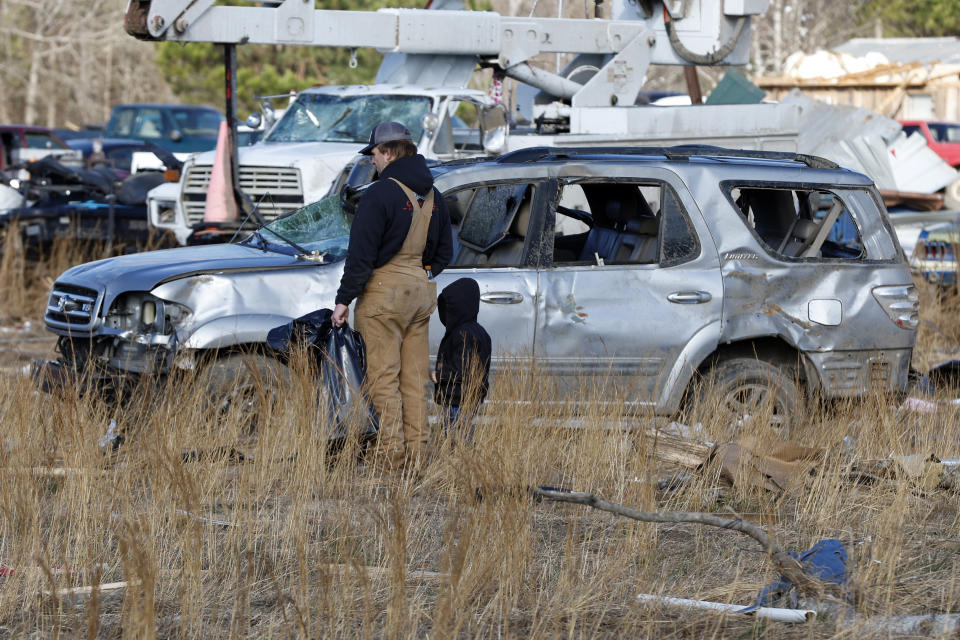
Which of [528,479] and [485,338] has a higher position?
[485,338]

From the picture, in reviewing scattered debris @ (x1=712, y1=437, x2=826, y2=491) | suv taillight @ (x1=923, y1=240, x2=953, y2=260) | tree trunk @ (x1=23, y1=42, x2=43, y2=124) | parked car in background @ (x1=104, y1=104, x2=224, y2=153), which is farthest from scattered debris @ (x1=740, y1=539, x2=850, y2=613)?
tree trunk @ (x1=23, y1=42, x2=43, y2=124)

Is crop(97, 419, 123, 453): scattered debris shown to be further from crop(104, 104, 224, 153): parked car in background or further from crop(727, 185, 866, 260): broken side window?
crop(104, 104, 224, 153): parked car in background

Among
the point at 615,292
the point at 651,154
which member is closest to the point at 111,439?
the point at 615,292

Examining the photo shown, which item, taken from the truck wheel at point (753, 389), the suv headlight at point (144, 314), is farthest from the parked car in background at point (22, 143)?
the truck wheel at point (753, 389)

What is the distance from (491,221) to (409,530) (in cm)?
275

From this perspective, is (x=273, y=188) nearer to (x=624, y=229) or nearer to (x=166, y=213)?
(x=166, y=213)

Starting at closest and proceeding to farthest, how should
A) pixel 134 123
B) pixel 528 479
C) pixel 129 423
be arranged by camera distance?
pixel 528 479
pixel 129 423
pixel 134 123

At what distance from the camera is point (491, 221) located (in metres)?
7.44

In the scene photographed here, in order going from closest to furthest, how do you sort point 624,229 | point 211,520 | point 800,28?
point 211,520, point 624,229, point 800,28

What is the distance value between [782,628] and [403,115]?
9.36 m

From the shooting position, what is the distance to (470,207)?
7.35 metres

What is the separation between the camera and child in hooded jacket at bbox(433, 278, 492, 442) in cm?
643

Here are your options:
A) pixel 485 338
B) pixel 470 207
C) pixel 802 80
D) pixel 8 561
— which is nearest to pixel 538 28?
pixel 470 207

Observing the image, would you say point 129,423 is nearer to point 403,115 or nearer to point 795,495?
point 795,495
